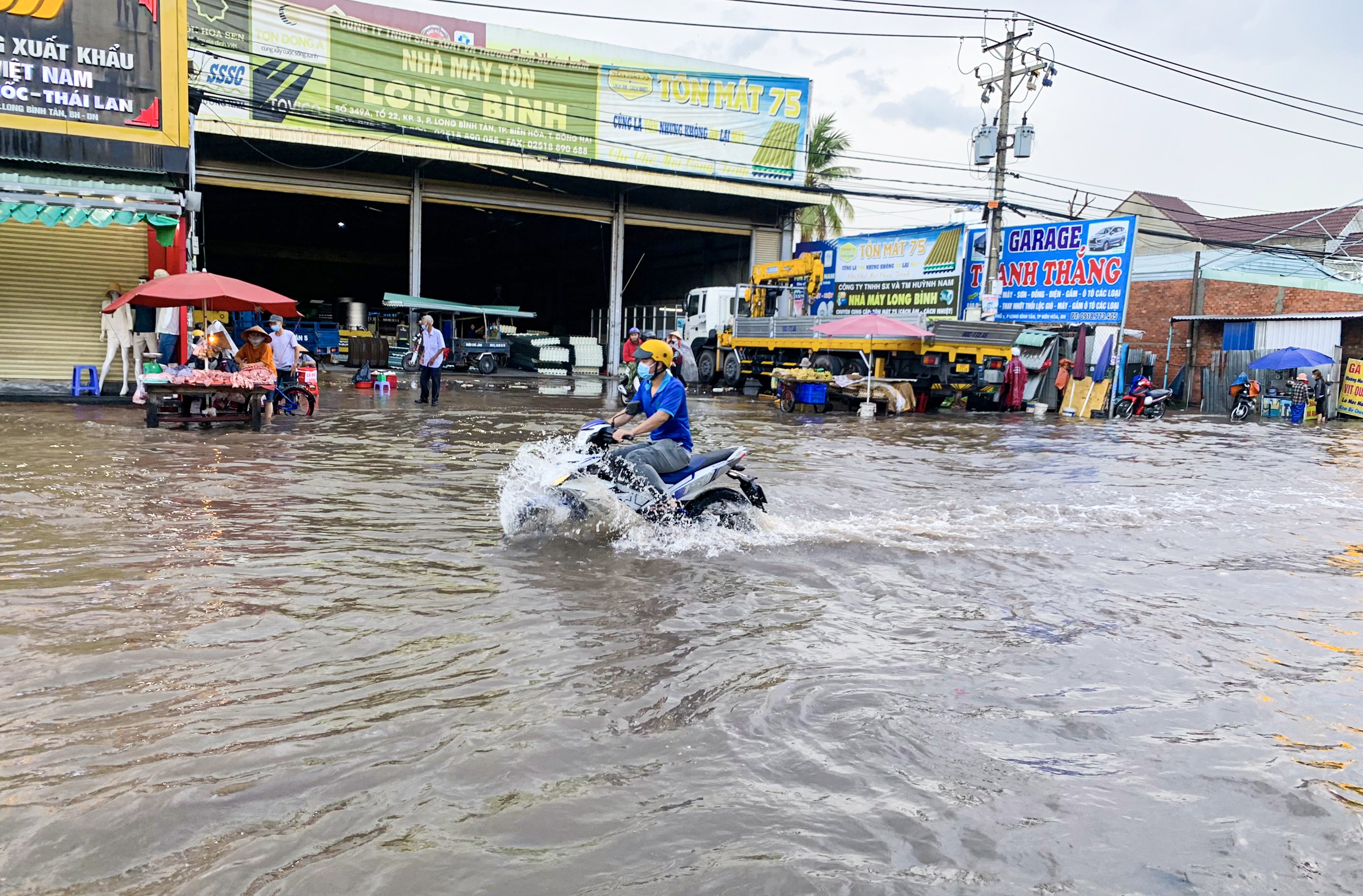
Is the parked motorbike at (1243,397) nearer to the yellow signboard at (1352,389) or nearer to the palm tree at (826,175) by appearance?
the yellow signboard at (1352,389)

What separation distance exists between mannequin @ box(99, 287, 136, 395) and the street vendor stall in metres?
1.85

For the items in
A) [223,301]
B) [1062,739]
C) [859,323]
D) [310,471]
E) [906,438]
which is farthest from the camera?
[859,323]

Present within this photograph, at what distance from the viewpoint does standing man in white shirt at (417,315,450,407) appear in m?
17.4

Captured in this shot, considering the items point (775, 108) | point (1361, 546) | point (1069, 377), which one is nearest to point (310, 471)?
point (1361, 546)

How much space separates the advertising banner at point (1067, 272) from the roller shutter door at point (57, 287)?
20676 mm

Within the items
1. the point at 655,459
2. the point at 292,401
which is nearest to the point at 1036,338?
the point at 292,401

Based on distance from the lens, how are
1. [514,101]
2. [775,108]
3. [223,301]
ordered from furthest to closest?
[775,108]
[514,101]
[223,301]

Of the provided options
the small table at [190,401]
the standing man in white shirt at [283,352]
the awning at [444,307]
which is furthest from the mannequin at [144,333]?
the awning at [444,307]

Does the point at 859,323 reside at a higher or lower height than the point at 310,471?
higher

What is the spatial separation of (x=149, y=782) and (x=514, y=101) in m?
28.0

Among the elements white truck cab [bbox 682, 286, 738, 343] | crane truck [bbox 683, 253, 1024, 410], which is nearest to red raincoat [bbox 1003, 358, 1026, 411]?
crane truck [bbox 683, 253, 1024, 410]

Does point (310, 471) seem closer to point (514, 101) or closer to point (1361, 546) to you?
point (1361, 546)

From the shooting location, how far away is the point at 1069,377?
81.6ft

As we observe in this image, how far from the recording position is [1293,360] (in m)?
24.2
